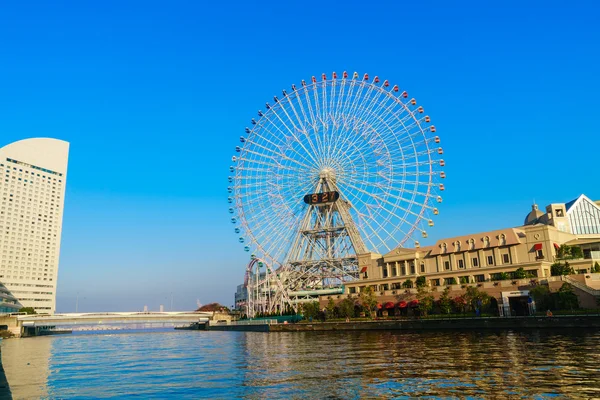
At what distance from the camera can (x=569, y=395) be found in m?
23.1

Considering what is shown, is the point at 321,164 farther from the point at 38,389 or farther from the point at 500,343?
the point at 38,389

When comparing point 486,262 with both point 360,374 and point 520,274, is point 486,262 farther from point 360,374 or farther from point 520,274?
point 360,374

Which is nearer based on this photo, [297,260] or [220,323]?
[297,260]

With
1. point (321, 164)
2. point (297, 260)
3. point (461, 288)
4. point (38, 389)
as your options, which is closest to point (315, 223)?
point (297, 260)

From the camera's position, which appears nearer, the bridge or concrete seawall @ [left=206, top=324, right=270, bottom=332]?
concrete seawall @ [left=206, top=324, right=270, bottom=332]

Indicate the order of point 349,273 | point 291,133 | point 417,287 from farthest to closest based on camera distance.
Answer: point 349,273 → point 291,133 → point 417,287

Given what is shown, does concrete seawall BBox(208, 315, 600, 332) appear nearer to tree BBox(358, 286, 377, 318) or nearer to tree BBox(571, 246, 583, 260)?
tree BBox(358, 286, 377, 318)

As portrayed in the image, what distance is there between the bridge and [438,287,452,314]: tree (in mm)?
106359

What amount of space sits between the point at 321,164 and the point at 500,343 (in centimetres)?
6366

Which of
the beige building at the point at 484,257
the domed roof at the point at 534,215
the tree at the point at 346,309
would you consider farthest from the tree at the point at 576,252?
the tree at the point at 346,309

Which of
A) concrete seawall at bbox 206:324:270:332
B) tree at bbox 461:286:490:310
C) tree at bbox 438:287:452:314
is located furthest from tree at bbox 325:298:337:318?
tree at bbox 461:286:490:310

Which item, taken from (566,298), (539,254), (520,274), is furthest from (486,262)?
(566,298)

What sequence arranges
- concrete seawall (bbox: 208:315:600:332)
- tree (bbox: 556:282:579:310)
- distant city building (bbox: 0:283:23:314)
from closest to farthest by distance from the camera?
concrete seawall (bbox: 208:315:600:332) → tree (bbox: 556:282:579:310) → distant city building (bbox: 0:283:23:314)

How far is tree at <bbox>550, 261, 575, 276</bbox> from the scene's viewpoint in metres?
76.0
